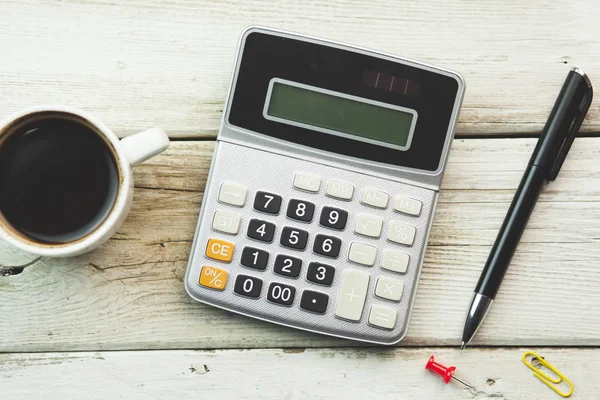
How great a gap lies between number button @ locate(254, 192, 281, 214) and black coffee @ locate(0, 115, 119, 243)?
0.10 meters

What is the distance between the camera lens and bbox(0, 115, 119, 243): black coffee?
0.43 m

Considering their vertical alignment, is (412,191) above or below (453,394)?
above

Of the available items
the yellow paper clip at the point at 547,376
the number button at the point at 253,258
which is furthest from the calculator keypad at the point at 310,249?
the yellow paper clip at the point at 547,376

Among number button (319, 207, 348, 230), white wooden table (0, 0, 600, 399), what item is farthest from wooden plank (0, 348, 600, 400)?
number button (319, 207, 348, 230)

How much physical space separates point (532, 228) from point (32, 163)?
1.25ft

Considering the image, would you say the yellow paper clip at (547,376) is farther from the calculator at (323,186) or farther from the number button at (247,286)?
the number button at (247,286)

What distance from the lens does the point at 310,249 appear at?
0.47m

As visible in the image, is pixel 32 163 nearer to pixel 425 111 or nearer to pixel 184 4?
pixel 184 4

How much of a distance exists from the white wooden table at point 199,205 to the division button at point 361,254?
59mm

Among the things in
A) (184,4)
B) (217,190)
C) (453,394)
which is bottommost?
(453,394)

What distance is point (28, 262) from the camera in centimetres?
49

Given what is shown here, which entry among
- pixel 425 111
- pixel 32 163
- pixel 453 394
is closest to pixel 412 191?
pixel 425 111

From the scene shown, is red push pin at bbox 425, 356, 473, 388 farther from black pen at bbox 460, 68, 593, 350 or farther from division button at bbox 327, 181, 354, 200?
division button at bbox 327, 181, 354, 200

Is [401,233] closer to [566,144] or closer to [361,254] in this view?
[361,254]
